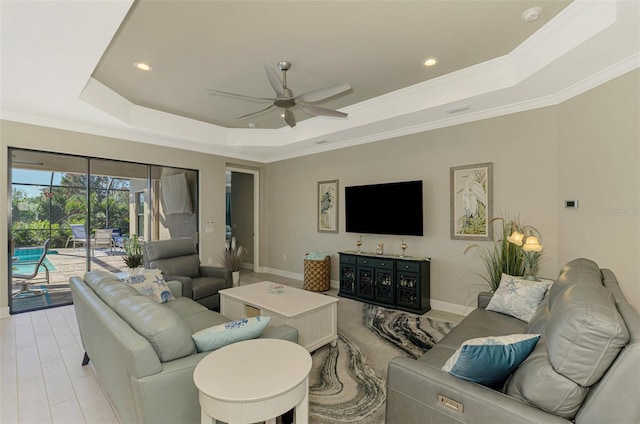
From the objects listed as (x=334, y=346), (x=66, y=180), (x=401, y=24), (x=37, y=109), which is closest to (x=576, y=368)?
(x=334, y=346)

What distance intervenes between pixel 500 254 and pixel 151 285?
4064 mm

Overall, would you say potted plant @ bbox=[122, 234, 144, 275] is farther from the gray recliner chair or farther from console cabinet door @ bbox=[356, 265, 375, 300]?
console cabinet door @ bbox=[356, 265, 375, 300]

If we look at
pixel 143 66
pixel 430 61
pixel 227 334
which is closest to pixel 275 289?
pixel 227 334

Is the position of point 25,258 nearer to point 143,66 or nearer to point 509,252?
point 143,66

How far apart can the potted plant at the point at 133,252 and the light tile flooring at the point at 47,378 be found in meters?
0.97

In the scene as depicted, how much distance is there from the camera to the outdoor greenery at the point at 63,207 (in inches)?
161

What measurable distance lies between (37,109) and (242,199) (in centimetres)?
433

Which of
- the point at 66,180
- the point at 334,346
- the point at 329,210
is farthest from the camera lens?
the point at 329,210

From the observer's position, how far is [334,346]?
297 centimetres

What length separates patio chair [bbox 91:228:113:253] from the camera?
4633mm

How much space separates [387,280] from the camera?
4301 mm

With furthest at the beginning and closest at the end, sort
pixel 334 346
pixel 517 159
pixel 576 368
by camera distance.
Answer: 1. pixel 517 159
2. pixel 334 346
3. pixel 576 368

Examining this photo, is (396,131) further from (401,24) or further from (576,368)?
(576,368)

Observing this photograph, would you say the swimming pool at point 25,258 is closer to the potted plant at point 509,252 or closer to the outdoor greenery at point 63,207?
the outdoor greenery at point 63,207
